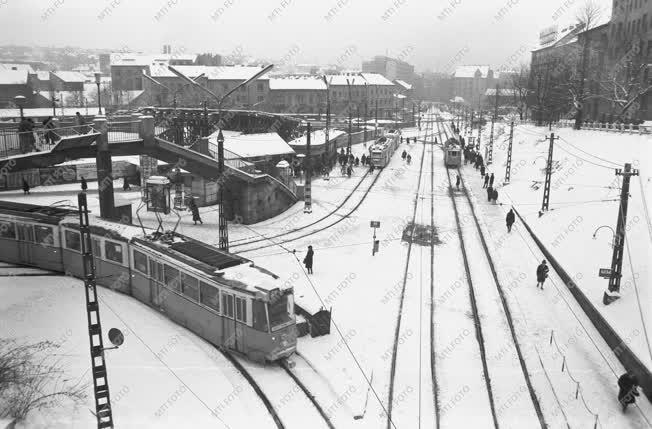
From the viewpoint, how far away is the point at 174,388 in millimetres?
14055

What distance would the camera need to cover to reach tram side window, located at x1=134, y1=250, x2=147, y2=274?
18.1m

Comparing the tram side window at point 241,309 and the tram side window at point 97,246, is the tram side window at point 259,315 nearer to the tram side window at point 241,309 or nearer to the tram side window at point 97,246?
the tram side window at point 241,309

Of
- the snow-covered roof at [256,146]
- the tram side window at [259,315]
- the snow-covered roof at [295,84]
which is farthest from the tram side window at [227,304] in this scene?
the snow-covered roof at [295,84]

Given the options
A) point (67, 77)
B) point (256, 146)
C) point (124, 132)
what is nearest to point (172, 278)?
point (124, 132)

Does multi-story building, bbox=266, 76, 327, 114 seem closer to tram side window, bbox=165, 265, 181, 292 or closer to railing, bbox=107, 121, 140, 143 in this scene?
railing, bbox=107, 121, 140, 143

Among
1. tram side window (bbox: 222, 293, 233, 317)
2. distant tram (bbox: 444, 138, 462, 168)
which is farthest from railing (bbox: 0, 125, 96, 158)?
distant tram (bbox: 444, 138, 462, 168)

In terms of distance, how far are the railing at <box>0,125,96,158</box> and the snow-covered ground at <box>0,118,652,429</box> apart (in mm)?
6363

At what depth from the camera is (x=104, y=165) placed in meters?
26.7

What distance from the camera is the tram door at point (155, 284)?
686 inches

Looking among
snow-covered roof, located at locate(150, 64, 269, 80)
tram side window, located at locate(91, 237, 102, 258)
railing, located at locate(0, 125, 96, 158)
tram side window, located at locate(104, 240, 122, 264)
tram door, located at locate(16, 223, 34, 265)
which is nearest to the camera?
tram side window, located at locate(104, 240, 122, 264)

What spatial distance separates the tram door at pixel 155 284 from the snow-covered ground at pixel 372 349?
46 centimetres

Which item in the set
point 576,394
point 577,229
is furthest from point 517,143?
point 576,394

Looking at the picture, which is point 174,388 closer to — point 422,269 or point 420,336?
point 420,336

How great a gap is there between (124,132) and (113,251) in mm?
11071
